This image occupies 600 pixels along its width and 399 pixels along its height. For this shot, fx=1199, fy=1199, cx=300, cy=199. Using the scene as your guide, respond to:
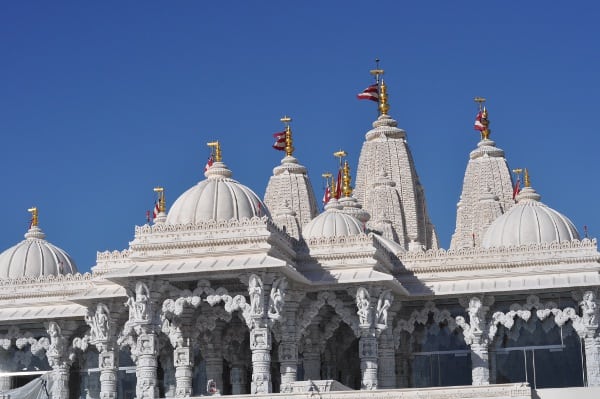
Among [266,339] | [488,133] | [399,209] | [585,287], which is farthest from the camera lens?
[488,133]

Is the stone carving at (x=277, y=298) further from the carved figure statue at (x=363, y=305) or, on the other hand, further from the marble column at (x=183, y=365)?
the marble column at (x=183, y=365)

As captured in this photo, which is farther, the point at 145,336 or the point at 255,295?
the point at 145,336

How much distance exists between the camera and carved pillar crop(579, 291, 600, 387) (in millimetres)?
35719

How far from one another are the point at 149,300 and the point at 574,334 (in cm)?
1308

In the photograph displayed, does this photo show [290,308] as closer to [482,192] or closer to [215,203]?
[215,203]

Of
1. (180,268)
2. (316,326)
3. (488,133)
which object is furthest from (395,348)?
(488,133)

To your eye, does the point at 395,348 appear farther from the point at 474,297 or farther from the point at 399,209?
the point at 399,209

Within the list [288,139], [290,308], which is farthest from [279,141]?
[290,308]

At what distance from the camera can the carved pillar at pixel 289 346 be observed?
115 feet

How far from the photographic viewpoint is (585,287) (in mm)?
36188

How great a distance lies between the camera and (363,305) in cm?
3556

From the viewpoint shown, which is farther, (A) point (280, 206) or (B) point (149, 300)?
(A) point (280, 206)

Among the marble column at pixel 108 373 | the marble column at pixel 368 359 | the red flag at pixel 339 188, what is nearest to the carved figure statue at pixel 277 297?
the marble column at pixel 368 359

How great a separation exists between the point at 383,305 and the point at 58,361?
1146 centimetres
